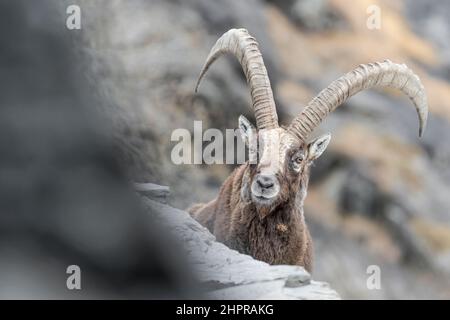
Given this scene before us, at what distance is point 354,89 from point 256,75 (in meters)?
1.31

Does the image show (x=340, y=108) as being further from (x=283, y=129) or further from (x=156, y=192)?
(x=156, y=192)

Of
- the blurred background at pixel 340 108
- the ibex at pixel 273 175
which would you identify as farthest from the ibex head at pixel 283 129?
the blurred background at pixel 340 108

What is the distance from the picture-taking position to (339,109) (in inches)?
1000

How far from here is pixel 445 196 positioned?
25203 millimetres

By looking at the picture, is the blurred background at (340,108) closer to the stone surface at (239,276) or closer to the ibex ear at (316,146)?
the ibex ear at (316,146)

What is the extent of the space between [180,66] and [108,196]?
51.7 ft

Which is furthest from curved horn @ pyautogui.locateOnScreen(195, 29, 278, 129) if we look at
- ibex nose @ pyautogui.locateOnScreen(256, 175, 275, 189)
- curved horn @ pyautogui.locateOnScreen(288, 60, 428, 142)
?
ibex nose @ pyautogui.locateOnScreen(256, 175, 275, 189)

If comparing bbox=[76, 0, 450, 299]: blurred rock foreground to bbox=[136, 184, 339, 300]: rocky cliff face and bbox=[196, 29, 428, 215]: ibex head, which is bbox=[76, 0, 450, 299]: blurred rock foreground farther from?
bbox=[136, 184, 339, 300]: rocky cliff face

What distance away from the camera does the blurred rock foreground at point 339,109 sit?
20656 mm

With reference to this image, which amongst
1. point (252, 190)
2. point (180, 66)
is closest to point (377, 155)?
point (180, 66)

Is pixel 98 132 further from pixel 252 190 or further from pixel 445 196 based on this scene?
pixel 445 196

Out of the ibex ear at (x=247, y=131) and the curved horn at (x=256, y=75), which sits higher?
the curved horn at (x=256, y=75)

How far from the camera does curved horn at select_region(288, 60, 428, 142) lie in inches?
408

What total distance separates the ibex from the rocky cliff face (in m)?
1.37
